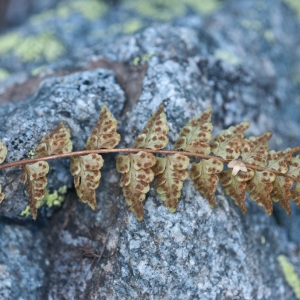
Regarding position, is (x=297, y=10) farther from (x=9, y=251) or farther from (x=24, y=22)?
(x=9, y=251)

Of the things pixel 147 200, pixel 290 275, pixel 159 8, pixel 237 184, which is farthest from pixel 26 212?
pixel 159 8

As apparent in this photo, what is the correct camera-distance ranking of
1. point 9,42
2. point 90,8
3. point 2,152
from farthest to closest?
point 90,8 → point 9,42 → point 2,152

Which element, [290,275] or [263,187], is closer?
[263,187]

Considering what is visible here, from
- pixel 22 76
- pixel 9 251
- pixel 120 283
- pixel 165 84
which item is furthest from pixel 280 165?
pixel 22 76

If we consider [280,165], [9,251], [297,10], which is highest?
[297,10]

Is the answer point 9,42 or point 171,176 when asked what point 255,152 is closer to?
point 171,176

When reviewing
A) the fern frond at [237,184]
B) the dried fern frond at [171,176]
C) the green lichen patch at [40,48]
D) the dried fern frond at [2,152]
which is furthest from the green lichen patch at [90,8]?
the fern frond at [237,184]
